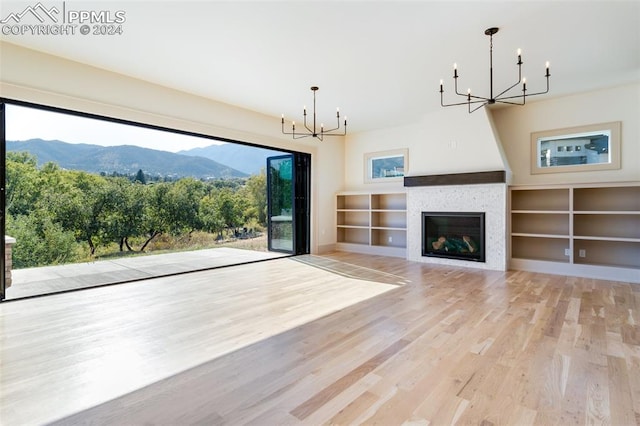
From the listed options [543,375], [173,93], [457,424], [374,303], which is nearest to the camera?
[457,424]

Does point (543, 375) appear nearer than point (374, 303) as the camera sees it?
Yes

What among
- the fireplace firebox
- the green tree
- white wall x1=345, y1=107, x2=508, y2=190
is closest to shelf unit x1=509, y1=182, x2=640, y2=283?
the fireplace firebox

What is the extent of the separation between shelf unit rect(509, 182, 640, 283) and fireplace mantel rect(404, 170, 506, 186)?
40 centimetres

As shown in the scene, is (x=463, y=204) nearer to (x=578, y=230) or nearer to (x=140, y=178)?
(x=578, y=230)

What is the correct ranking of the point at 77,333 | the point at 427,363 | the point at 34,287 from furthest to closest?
1. the point at 34,287
2. the point at 77,333
3. the point at 427,363

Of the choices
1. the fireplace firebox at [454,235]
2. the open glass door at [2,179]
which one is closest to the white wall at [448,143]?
the fireplace firebox at [454,235]

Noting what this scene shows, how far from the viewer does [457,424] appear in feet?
4.93

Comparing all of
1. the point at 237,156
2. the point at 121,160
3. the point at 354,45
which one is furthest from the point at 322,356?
the point at 237,156

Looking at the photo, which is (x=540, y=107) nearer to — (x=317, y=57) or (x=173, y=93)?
(x=317, y=57)

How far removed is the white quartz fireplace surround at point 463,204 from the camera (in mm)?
5215

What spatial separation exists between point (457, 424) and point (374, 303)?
1.92 meters

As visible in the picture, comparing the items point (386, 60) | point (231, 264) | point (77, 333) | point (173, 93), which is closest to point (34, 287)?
point (77, 333)

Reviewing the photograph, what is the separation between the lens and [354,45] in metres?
3.43

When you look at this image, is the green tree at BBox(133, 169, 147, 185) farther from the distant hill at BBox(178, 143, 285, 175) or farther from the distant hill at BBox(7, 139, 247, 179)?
the distant hill at BBox(178, 143, 285, 175)
